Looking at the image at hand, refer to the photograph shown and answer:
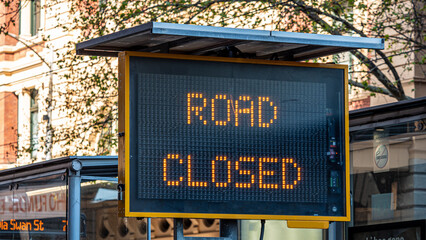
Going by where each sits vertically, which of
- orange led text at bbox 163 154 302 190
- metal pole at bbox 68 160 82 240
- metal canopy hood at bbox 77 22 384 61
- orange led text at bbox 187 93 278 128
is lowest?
metal pole at bbox 68 160 82 240

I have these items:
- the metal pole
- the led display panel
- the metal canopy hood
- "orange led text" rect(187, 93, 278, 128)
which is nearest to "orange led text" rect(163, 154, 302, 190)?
the led display panel

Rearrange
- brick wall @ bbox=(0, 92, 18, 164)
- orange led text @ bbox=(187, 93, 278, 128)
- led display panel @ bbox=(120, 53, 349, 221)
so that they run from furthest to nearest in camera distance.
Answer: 1. brick wall @ bbox=(0, 92, 18, 164)
2. orange led text @ bbox=(187, 93, 278, 128)
3. led display panel @ bbox=(120, 53, 349, 221)

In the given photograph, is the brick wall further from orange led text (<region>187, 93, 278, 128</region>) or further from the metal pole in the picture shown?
orange led text (<region>187, 93, 278, 128</region>)

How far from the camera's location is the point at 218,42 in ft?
22.2

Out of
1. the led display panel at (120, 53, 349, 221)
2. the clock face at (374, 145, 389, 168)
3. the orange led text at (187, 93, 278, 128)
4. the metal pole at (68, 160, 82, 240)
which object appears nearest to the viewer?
the led display panel at (120, 53, 349, 221)

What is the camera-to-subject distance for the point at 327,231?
35.4 feet

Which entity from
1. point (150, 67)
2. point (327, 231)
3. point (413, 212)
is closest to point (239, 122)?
point (150, 67)

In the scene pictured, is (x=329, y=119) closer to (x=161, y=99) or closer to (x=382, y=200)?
(x=161, y=99)

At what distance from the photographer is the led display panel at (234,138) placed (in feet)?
21.8

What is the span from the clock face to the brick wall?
78.1ft

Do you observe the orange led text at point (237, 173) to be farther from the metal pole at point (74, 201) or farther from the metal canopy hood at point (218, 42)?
the metal pole at point (74, 201)

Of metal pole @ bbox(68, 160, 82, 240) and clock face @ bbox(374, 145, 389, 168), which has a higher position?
clock face @ bbox(374, 145, 389, 168)

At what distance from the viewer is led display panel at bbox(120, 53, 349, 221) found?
663cm

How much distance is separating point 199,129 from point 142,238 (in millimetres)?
6982
